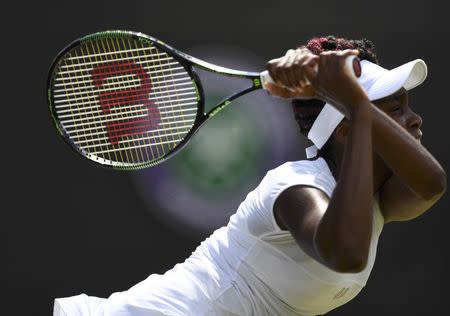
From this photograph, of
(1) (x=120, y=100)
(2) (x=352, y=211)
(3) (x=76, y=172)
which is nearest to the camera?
(2) (x=352, y=211)

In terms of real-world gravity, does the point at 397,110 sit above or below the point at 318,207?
above

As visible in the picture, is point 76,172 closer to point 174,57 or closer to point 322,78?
point 174,57

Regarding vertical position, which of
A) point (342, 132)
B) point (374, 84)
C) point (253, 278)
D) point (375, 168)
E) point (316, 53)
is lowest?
point (253, 278)

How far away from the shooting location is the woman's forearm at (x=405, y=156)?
2.14 metres

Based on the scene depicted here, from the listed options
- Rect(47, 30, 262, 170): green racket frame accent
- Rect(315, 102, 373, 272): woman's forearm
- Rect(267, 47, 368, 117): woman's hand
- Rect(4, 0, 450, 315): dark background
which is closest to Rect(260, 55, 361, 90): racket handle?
Rect(267, 47, 368, 117): woman's hand

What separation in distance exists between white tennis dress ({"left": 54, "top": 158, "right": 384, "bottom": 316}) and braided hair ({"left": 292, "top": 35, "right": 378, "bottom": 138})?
0.22 m

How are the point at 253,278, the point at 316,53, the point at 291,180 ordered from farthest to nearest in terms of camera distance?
the point at 316,53 → the point at 253,278 → the point at 291,180

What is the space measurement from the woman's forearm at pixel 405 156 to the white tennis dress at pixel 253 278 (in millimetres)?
206

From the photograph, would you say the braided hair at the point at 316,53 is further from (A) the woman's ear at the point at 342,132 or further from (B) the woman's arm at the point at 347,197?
(B) the woman's arm at the point at 347,197

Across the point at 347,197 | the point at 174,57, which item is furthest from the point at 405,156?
the point at 174,57

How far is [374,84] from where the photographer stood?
2.52m

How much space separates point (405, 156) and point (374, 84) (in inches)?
15.5

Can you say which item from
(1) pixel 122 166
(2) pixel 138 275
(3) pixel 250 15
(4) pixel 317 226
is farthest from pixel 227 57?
(4) pixel 317 226

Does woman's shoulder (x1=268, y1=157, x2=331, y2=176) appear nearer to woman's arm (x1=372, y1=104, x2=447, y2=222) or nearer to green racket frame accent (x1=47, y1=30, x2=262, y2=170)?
woman's arm (x1=372, y1=104, x2=447, y2=222)
